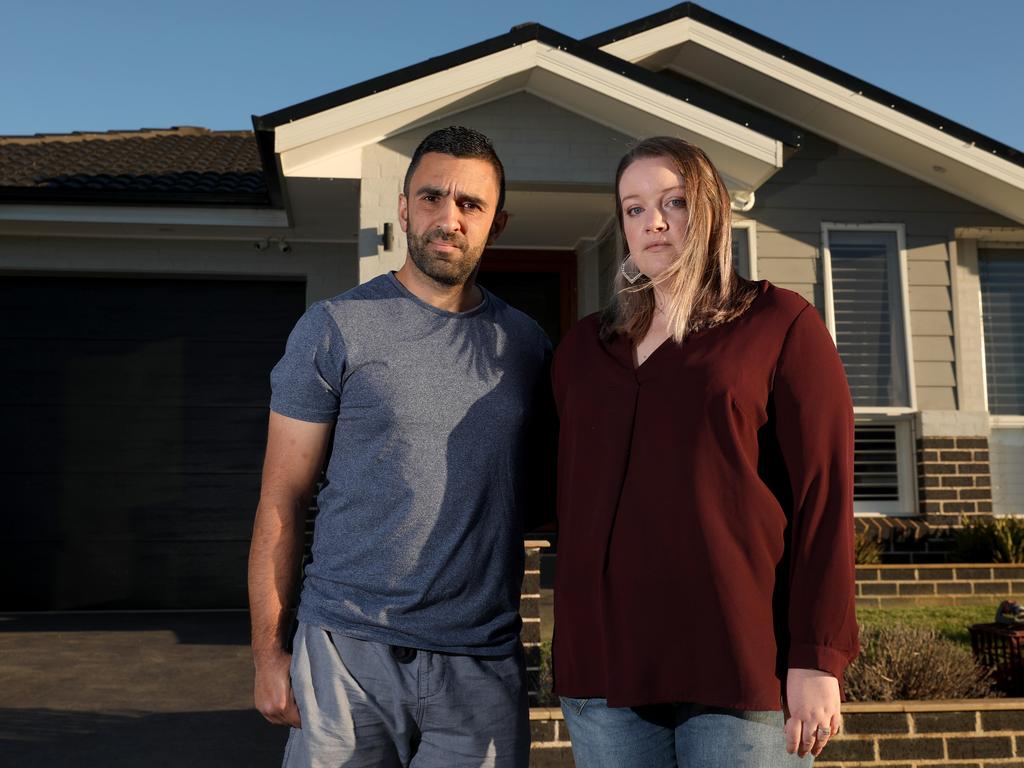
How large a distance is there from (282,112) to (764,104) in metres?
4.78

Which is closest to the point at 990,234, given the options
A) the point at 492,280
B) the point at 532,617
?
the point at 492,280

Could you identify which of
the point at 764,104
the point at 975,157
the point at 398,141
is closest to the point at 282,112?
the point at 398,141

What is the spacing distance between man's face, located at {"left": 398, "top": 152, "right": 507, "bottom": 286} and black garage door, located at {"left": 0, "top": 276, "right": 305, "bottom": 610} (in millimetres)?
7597

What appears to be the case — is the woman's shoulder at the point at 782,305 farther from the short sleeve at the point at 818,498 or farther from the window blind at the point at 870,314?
→ the window blind at the point at 870,314

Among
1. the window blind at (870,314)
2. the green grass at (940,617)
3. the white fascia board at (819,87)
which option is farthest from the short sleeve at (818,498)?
the window blind at (870,314)

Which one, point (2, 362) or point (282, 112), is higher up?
point (282, 112)

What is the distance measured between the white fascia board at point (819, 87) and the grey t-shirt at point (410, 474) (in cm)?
676

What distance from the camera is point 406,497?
7.34 ft

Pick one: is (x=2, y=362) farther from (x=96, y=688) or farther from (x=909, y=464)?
(x=909, y=464)

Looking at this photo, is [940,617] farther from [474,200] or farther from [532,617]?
[474,200]

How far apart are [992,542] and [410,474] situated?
7468mm

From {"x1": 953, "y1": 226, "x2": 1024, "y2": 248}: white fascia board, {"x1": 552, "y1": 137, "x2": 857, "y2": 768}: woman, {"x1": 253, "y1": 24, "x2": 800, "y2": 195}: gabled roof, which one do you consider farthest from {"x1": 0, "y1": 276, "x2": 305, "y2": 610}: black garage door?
{"x1": 552, "y1": 137, "x2": 857, "y2": 768}: woman

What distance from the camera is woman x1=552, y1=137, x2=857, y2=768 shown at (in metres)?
1.81

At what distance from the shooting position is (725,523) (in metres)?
1.86
